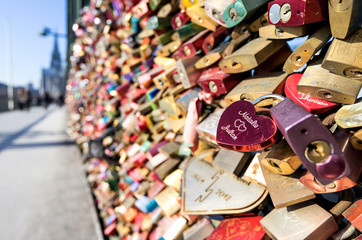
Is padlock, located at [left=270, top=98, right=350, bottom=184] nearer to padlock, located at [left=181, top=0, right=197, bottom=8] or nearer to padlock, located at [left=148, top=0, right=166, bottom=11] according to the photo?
padlock, located at [left=181, top=0, right=197, bottom=8]

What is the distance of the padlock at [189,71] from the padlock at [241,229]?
53cm

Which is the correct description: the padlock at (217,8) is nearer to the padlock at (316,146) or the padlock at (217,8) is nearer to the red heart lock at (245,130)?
the red heart lock at (245,130)

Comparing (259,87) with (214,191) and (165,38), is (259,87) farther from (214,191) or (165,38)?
(165,38)

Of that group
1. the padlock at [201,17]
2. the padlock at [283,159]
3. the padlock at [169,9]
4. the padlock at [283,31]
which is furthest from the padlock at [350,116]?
the padlock at [169,9]

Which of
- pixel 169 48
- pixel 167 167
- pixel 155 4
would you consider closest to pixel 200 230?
pixel 167 167

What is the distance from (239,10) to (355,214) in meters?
0.59

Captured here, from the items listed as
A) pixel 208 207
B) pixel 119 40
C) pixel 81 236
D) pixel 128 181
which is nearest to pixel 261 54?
pixel 208 207

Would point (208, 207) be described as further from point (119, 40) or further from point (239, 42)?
point (119, 40)

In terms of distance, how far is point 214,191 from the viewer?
2.99 feet

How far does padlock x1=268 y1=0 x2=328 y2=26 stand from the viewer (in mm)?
603

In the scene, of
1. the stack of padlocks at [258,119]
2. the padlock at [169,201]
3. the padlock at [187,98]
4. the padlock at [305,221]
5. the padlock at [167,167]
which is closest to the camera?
the stack of padlocks at [258,119]

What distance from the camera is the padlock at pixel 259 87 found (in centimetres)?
74

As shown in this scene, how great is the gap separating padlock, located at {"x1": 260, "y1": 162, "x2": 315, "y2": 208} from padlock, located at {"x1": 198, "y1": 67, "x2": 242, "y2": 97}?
0.29 metres

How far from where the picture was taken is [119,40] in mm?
2293
